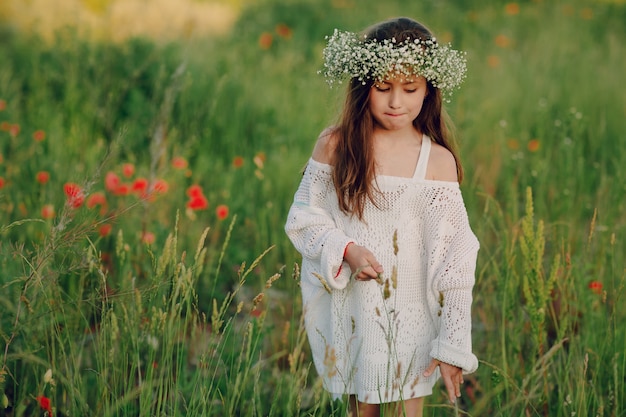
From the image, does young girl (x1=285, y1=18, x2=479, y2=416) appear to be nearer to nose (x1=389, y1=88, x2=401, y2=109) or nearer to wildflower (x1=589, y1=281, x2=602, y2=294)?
nose (x1=389, y1=88, x2=401, y2=109)

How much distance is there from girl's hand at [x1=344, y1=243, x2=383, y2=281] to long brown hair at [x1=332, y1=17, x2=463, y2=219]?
0.11 metres

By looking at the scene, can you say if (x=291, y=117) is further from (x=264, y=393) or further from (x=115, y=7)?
(x=115, y=7)

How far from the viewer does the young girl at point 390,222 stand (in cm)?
208

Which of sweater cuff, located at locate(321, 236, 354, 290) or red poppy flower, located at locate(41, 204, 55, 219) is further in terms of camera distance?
red poppy flower, located at locate(41, 204, 55, 219)

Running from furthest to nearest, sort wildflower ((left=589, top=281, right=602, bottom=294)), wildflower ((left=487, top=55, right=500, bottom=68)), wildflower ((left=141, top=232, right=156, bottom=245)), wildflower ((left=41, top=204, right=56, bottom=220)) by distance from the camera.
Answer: wildflower ((left=487, top=55, right=500, bottom=68))
wildflower ((left=41, top=204, right=56, bottom=220))
wildflower ((left=141, top=232, right=156, bottom=245))
wildflower ((left=589, top=281, right=602, bottom=294))

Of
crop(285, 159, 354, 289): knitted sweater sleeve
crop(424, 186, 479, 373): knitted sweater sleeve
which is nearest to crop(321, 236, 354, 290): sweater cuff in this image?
crop(285, 159, 354, 289): knitted sweater sleeve

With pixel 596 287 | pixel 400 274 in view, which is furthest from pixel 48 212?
pixel 596 287

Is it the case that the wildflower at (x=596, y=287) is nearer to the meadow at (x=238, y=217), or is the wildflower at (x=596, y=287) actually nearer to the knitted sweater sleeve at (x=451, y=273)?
the meadow at (x=238, y=217)

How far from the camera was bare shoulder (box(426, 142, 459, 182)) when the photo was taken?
216 centimetres

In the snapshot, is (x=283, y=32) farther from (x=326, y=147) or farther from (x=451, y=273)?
(x=451, y=273)

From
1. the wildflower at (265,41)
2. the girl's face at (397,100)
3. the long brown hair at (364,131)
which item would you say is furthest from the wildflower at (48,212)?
the wildflower at (265,41)

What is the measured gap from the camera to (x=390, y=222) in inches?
84.7

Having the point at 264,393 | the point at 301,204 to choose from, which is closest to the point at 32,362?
the point at 264,393

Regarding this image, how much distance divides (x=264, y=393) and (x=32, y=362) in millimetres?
738
